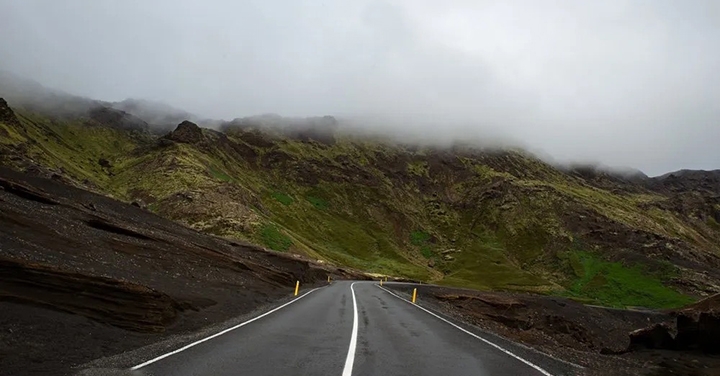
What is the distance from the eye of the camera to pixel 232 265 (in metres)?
37.6

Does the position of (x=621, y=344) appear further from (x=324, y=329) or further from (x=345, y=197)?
(x=345, y=197)

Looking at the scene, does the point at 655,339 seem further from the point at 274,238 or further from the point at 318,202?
the point at 318,202

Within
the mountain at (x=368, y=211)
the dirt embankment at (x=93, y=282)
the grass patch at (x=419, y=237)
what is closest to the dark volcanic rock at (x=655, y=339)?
the dirt embankment at (x=93, y=282)

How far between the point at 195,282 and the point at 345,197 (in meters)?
143

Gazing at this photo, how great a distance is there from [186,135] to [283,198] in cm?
3481

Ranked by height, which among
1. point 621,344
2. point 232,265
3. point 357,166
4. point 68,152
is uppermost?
point 357,166

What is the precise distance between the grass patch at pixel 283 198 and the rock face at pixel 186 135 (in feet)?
91.5

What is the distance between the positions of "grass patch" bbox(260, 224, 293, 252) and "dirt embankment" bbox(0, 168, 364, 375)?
1833 inches

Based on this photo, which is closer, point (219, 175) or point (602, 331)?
point (602, 331)

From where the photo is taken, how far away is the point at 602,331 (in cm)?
5081

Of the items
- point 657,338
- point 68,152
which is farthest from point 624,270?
point 68,152

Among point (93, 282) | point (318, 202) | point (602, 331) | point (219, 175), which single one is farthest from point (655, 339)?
point (318, 202)

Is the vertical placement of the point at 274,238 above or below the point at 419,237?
above

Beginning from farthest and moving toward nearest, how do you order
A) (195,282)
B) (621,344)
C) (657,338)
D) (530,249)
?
1. (530,249)
2. (621,344)
3. (195,282)
4. (657,338)
